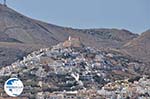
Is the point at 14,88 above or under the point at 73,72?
under

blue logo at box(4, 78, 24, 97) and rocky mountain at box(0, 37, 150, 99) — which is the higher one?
rocky mountain at box(0, 37, 150, 99)

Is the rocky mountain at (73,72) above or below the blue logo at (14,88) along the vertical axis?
above

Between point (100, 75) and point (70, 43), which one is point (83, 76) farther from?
point (70, 43)

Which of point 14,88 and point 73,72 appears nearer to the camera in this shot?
point 14,88

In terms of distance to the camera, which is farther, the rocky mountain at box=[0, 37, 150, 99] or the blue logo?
the rocky mountain at box=[0, 37, 150, 99]

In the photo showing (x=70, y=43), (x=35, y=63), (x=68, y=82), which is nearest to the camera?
(x=68, y=82)

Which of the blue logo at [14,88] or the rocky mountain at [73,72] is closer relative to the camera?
the blue logo at [14,88]

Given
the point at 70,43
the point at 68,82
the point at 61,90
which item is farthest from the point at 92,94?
the point at 70,43

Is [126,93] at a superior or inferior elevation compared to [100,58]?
inferior
